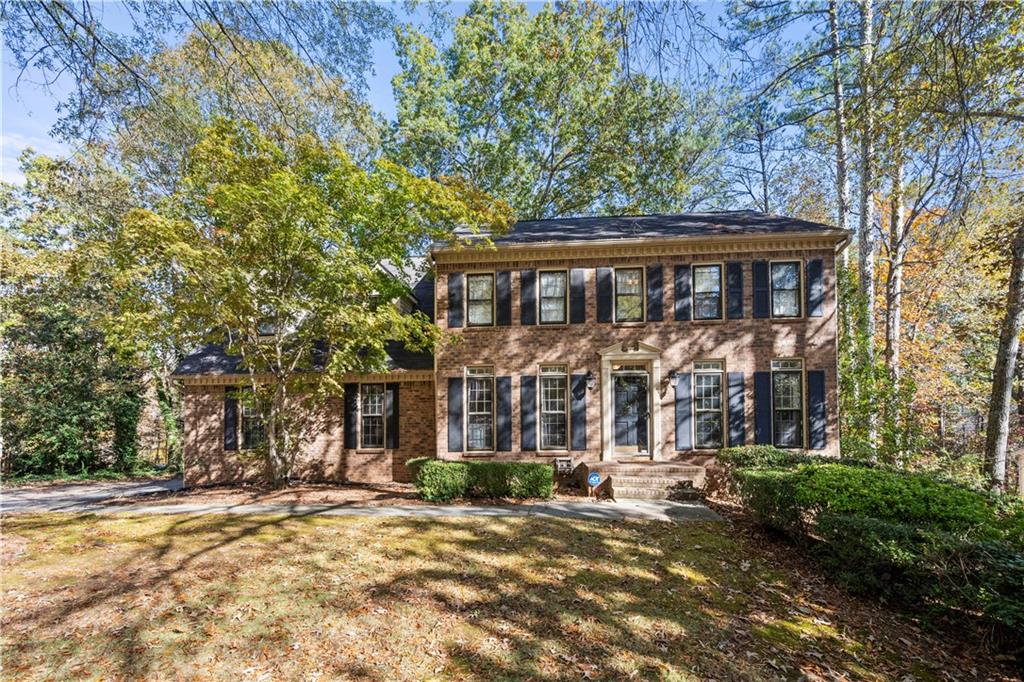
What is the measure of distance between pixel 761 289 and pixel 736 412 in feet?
10.3

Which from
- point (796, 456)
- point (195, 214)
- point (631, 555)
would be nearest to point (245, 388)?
point (195, 214)

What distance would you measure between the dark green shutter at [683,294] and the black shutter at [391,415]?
25.5 feet

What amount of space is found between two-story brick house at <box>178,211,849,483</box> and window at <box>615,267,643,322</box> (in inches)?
1.4

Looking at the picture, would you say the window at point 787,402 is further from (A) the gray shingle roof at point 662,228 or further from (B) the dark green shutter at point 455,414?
(B) the dark green shutter at point 455,414

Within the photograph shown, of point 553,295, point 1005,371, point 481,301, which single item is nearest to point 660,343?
point 553,295

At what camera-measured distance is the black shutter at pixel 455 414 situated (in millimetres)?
12008

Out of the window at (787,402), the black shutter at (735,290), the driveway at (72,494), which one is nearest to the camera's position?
the driveway at (72,494)

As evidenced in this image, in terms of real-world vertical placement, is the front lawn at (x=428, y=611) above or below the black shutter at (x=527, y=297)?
below

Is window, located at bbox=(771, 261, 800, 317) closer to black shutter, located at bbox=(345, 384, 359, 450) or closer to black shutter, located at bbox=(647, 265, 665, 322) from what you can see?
black shutter, located at bbox=(647, 265, 665, 322)

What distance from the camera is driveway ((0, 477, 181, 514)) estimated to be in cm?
1043

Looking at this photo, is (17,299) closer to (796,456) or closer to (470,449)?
(470,449)

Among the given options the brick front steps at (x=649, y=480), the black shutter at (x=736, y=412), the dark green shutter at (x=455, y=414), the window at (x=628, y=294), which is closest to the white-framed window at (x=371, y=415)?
the dark green shutter at (x=455, y=414)

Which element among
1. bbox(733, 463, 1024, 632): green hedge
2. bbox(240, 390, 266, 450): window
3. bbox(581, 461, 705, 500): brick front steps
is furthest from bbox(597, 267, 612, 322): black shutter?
bbox(240, 390, 266, 450): window

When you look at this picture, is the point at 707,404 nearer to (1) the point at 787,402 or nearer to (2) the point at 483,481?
(1) the point at 787,402
